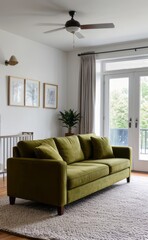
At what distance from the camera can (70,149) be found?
418 cm

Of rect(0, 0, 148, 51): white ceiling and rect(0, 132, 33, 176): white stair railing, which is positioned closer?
rect(0, 0, 148, 51): white ceiling

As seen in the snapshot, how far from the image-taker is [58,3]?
4.01m

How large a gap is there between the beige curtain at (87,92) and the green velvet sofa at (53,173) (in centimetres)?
204

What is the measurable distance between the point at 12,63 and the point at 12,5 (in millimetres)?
1290

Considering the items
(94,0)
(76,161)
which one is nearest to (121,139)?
(76,161)

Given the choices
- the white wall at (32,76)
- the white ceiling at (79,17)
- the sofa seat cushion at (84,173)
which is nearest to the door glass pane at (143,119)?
the white ceiling at (79,17)

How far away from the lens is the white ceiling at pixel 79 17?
13.2 feet

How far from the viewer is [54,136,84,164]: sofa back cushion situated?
13.3 feet

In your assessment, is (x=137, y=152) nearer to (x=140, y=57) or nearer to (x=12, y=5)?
(x=140, y=57)

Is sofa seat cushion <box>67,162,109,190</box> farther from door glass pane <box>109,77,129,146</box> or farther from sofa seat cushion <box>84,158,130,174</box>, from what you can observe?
door glass pane <box>109,77,129,146</box>

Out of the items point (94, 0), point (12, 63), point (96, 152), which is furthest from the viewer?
point (12, 63)

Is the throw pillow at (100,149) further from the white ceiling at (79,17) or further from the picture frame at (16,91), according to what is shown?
the white ceiling at (79,17)

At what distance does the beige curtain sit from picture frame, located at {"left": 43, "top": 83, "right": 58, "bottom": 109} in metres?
0.61


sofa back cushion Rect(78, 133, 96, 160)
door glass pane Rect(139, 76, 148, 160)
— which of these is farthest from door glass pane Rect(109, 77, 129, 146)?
sofa back cushion Rect(78, 133, 96, 160)
